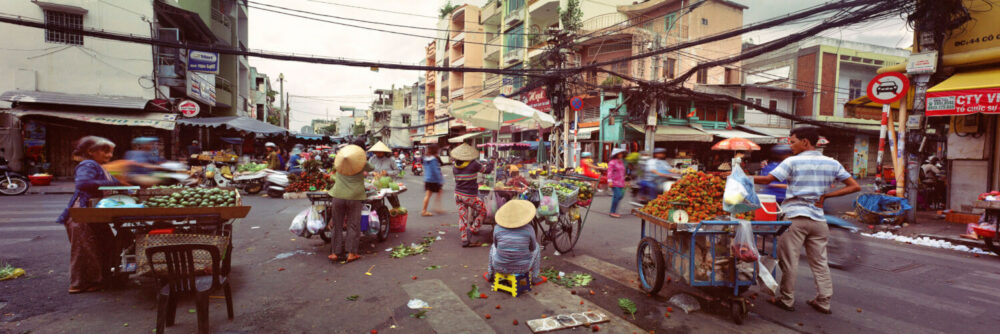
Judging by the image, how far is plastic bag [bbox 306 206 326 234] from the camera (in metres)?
5.98

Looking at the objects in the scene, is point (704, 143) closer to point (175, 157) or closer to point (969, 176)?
point (969, 176)

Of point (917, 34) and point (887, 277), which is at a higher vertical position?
point (917, 34)

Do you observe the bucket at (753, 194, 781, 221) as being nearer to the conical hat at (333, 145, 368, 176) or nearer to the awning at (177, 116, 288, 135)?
the conical hat at (333, 145, 368, 176)

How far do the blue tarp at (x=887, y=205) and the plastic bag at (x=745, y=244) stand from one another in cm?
853

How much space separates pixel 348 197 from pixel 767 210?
16.4 feet

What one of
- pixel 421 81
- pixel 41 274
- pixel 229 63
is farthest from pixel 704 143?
pixel 421 81

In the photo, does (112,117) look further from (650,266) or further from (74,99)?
(650,266)

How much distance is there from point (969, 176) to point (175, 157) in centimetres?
2627

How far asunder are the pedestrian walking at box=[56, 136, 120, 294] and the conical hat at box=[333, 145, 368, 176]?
2.30m

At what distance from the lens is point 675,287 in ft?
15.8

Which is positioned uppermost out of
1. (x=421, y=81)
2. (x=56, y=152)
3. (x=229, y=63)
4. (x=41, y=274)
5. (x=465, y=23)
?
(x=465, y=23)

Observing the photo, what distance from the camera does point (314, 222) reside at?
601 centimetres

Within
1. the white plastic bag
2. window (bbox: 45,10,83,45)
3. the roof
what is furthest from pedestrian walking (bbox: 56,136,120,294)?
window (bbox: 45,10,83,45)

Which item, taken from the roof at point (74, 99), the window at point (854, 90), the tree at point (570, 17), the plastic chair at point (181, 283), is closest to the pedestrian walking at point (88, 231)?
the plastic chair at point (181, 283)
